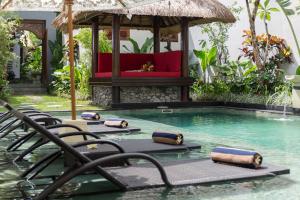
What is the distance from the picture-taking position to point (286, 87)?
12.6 meters

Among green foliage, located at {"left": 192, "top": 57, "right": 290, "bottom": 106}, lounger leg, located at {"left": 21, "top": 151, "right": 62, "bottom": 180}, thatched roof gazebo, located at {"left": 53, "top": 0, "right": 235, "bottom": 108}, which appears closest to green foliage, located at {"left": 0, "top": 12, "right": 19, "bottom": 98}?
thatched roof gazebo, located at {"left": 53, "top": 0, "right": 235, "bottom": 108}

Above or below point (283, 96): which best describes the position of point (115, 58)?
above

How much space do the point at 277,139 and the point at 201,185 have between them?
12.3 feet

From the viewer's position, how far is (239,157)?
4.59 metres

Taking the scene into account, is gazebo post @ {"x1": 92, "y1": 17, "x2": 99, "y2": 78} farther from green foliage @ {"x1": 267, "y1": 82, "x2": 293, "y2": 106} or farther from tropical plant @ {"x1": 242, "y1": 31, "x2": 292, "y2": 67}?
green foliage @ {"x1": 267, "y1": 82, "x2": 293, "y2": 106}

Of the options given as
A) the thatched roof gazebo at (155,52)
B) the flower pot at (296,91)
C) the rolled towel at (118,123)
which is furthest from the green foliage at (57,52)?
the rolled towel at (118,123)

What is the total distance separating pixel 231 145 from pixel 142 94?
764 cm

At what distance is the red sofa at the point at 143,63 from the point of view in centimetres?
1409

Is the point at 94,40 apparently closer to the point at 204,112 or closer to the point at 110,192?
the point at 204,112

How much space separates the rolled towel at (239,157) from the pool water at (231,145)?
0.99 ft

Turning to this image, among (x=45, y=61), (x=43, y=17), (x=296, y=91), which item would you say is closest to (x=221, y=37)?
(x=296, y=91)

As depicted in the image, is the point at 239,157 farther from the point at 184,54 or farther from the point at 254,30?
the point at 254,30

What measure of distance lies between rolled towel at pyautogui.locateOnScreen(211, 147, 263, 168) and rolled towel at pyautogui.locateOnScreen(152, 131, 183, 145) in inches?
52.5

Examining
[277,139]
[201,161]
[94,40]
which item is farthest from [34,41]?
[201,161]
